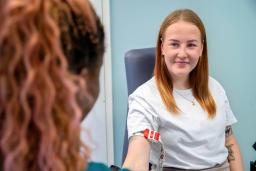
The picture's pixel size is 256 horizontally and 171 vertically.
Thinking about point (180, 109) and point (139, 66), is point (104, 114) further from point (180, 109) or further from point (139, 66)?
→ point (180, 109)

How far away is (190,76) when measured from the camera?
4.68ft

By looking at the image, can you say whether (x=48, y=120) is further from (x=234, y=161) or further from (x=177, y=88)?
(x=234, y=161)

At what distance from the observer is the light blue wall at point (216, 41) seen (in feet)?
5.60

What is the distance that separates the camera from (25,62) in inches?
16.1

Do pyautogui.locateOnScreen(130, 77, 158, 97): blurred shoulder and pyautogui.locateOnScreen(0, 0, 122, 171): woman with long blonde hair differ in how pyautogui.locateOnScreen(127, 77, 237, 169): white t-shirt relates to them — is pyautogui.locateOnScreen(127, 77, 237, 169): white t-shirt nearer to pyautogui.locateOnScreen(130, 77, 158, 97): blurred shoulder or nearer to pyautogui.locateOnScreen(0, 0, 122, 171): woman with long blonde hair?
pyautogui.locateOnScreen(130, 77, 158, 97): blurred shoulder

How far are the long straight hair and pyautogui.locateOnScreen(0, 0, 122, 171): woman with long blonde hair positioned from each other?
33.3 inches

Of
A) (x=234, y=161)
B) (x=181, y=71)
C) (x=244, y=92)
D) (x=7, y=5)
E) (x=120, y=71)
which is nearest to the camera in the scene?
(x=7, y=5)

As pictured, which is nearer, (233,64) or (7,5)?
(7,5)

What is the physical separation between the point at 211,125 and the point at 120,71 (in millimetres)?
596

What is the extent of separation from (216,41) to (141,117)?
763mm

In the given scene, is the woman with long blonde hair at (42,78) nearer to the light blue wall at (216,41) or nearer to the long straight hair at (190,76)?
the long straight hair at (190,76)

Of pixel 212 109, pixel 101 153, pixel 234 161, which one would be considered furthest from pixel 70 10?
pixel 101 153

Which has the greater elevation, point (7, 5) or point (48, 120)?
point (7, 5)

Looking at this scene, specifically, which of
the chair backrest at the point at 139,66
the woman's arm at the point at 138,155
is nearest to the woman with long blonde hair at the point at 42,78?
the woman's arm at the point at 138,155
